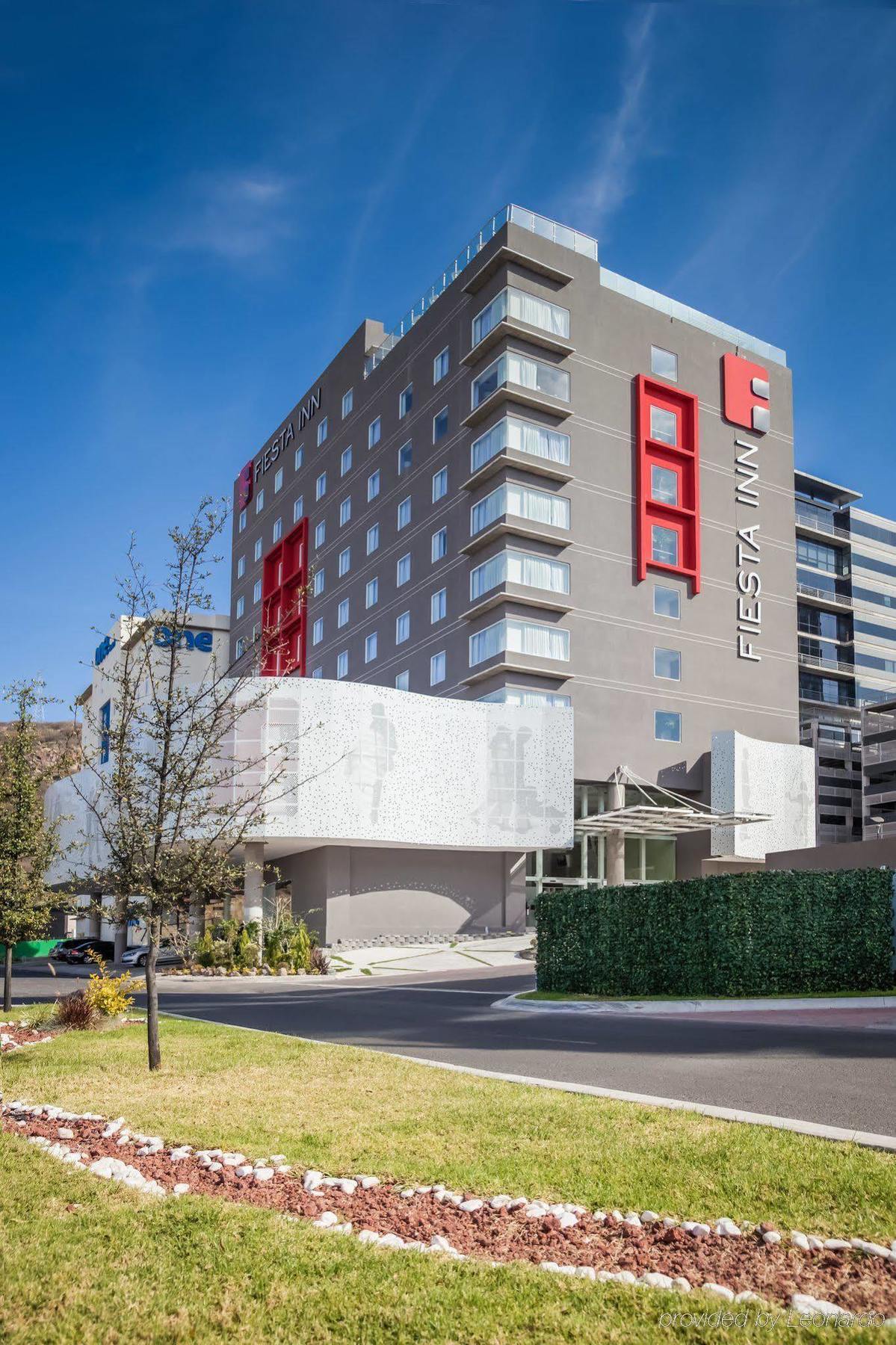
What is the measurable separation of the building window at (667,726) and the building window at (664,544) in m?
7.46

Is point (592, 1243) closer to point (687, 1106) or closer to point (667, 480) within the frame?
point (687, 1106)

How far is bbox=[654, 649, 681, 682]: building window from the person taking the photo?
54156mm

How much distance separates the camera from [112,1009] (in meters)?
17.9

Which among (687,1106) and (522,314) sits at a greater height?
(522,314)

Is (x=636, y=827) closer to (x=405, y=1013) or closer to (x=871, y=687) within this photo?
(x=405, y=1013)

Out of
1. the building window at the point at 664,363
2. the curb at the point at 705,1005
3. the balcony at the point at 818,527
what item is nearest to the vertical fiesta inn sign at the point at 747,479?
the building window at the point at 664,363

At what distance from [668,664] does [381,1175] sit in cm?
4855

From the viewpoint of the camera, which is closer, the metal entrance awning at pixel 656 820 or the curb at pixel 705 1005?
the curb at pixel 705 1005

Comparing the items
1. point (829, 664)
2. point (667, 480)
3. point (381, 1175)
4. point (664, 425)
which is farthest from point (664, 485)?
point (381, 1175)

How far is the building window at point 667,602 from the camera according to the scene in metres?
54.5

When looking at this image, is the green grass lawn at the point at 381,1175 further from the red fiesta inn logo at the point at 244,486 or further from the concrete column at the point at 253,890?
the red fiesta inn logo at the point at 244,486

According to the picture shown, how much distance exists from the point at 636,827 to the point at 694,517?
55.8 feet

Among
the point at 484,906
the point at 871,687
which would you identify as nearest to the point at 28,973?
the point at 484,906

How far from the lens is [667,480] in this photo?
56094 millimetres
